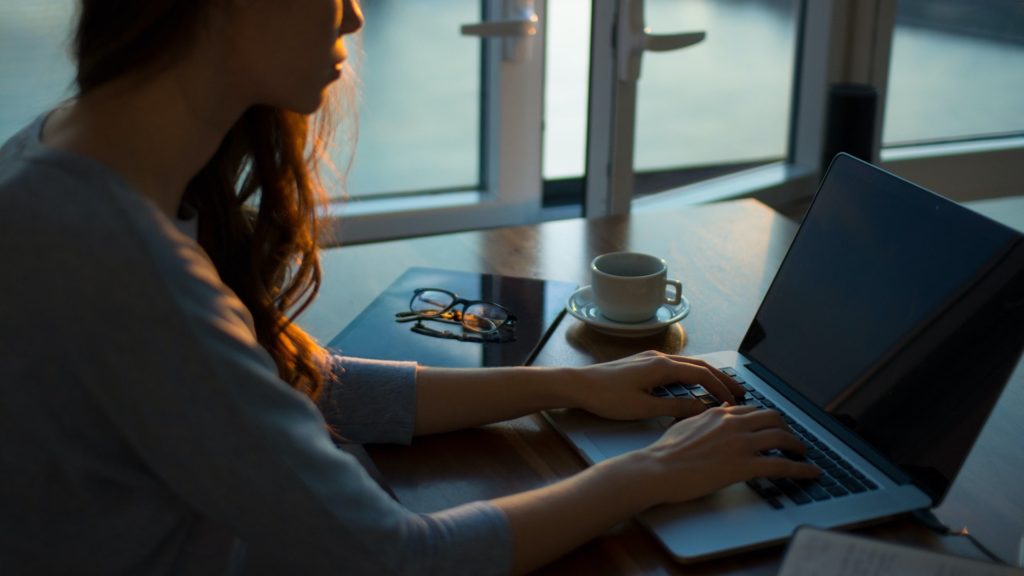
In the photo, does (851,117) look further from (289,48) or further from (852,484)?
(289,48)

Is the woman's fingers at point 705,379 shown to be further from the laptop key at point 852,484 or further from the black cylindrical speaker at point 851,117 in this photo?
the black cylindrical speaker at point 851,117

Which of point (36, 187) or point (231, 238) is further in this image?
point (231, 238)

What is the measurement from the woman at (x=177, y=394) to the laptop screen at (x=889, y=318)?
100 millimetres

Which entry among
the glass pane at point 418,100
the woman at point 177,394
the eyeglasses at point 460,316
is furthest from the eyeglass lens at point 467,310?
the glass pane at point 418,100

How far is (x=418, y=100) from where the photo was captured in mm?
2449

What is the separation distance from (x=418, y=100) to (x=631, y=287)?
1.38 meters

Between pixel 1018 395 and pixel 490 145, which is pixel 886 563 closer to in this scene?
pixel 1018 395

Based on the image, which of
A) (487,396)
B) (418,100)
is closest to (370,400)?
(487,396)

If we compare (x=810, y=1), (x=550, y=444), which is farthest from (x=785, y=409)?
(x=810, y=1)

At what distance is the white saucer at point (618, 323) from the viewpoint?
1.20m

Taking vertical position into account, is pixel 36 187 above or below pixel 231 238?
above

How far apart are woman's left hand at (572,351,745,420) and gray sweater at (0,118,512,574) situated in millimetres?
241

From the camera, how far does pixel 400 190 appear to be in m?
2.52

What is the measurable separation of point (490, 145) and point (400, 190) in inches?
9.4
